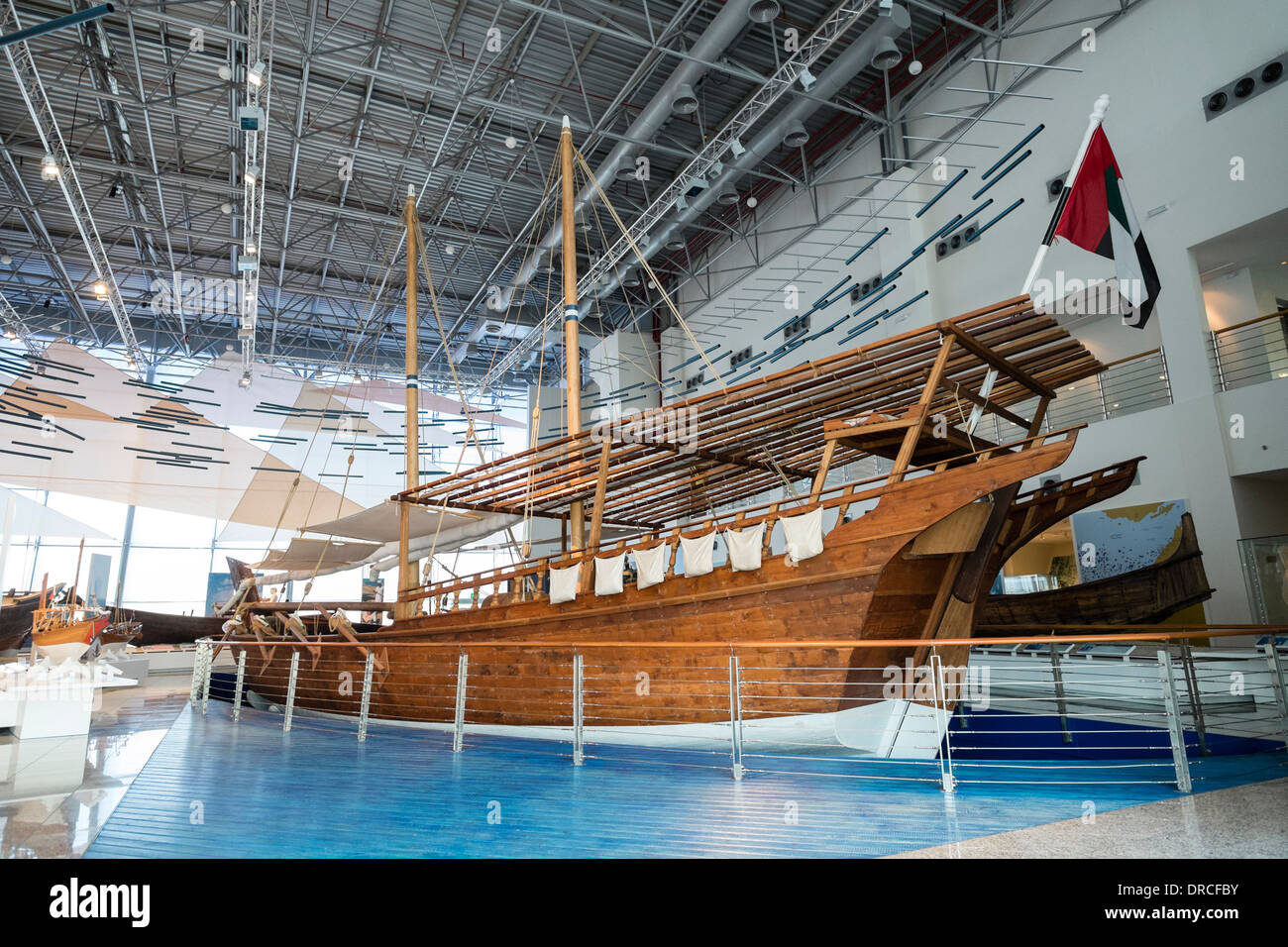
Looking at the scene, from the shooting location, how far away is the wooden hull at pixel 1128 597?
19.8ft

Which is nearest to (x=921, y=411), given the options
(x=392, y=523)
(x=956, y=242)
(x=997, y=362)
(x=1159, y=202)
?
(x=997, y=362)

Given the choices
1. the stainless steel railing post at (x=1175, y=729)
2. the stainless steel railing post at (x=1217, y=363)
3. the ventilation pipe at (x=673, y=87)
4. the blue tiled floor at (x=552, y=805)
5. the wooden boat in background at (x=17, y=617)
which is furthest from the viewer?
the wooden boat in background at (x=17, y=617)

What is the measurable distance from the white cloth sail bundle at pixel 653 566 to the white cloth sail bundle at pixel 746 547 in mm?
630

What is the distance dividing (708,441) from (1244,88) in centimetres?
592

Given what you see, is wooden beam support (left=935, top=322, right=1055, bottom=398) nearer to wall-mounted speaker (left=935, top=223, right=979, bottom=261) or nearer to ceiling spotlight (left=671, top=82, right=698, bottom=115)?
wall-mounted speaker (left=935, top=223, right=979, bottom=261)

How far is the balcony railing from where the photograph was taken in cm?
670

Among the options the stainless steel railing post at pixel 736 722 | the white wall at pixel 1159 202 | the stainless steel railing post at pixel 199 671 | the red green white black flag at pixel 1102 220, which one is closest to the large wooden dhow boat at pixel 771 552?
the stainless steel railing post at pixel 736 722

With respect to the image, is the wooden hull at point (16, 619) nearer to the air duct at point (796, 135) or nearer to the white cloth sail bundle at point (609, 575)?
the white cloth sail bundle at point (609, 575)

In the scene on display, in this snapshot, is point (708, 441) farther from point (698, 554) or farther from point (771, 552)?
point (698, 554)

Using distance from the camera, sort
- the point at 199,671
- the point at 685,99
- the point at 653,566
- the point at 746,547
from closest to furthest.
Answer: the point at 746,547 < the point at 653,566 < the point at 199,671 < the point at 685,99

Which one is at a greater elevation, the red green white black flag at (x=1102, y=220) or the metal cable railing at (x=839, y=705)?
the red green white black flag at (x=1102, y=220)

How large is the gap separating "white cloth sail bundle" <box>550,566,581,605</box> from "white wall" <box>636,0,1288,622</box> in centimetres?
568

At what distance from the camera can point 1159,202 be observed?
7176 mm

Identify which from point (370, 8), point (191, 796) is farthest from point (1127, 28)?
point (191, 796)
